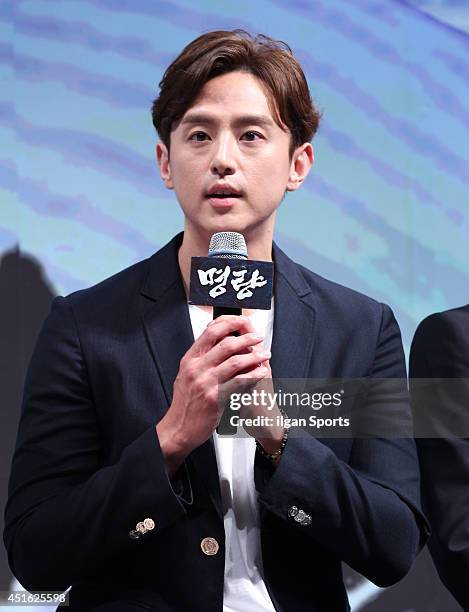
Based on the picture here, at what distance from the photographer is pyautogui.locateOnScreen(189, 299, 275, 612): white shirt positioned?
2.24m

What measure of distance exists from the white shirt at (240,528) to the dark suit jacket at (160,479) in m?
0.03

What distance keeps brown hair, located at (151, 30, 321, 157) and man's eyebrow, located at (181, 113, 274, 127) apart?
0.03 meters

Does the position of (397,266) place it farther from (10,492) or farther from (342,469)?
(10,492)

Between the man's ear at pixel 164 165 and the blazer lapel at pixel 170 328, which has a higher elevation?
the man's ear at pixel 164 165

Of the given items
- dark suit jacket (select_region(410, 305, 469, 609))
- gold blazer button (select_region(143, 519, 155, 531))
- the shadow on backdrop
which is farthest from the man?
the shadow on backdrop

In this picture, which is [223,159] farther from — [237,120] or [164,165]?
[164,165]

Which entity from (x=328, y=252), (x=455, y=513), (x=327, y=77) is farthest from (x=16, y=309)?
(x=455, y=513)

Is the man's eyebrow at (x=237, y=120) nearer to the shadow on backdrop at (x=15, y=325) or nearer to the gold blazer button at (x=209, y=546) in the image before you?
the shadow on backdrop at (x=15, y=325)

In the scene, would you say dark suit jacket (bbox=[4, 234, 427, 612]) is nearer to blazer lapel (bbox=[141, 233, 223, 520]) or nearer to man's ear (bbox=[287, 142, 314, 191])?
blazer lapel (bbox=[141, 233, 223, 520])

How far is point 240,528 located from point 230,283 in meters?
0.60

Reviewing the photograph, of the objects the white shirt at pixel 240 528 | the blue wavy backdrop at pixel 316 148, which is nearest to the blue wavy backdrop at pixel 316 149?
the blue wavy backdrop at pixel 316 148

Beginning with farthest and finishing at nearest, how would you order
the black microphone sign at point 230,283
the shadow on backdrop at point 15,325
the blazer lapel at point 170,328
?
the shadow on backdrop at point 15,325, the blazer lapel at point 170,328, the black microphone sign at point 230,283

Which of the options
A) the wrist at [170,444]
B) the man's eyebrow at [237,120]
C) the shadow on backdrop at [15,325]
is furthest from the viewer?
the shadow on backdrop at [15,325]

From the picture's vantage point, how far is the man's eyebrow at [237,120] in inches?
94.3
